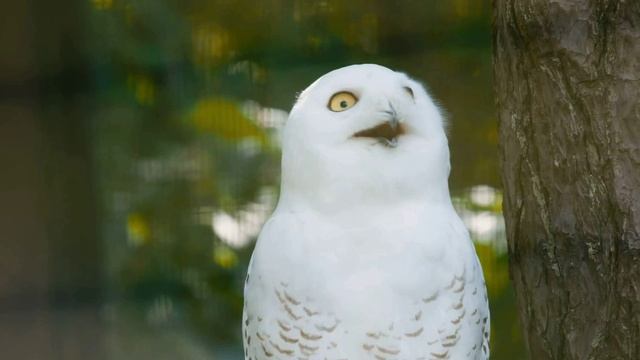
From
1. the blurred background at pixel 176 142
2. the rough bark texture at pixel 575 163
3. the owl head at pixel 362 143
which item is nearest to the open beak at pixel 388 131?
the owl head at pixel 362 143

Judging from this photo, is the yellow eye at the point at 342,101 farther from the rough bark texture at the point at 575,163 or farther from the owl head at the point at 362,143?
the rough bark texture at the point at 575,163

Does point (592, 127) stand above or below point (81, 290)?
above

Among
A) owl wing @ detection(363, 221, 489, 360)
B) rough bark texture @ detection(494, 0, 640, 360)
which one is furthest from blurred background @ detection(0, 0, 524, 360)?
owl wing @ detection(363, 221, 489, 360)

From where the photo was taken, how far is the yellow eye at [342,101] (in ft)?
4.16

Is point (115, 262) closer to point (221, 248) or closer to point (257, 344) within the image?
point (221, 248)

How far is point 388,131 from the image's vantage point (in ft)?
4.20

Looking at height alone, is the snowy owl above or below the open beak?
below

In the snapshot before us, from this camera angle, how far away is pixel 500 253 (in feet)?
7.17

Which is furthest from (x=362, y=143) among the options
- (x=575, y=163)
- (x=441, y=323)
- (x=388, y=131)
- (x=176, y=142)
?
(x=176, y=142)

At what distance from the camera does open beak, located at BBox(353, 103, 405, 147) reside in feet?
4.12

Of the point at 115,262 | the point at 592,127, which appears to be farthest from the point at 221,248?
the point at 592,127

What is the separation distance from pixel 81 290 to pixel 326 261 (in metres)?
1.01

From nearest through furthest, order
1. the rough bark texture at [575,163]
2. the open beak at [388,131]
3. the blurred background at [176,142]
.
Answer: the open beak at [388,131]
the rough bark texture at [575,163]
the blurred background at [176,142]

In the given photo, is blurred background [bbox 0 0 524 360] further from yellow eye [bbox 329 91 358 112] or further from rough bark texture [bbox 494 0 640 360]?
yellow eye [bbox 329 91 358 112]
